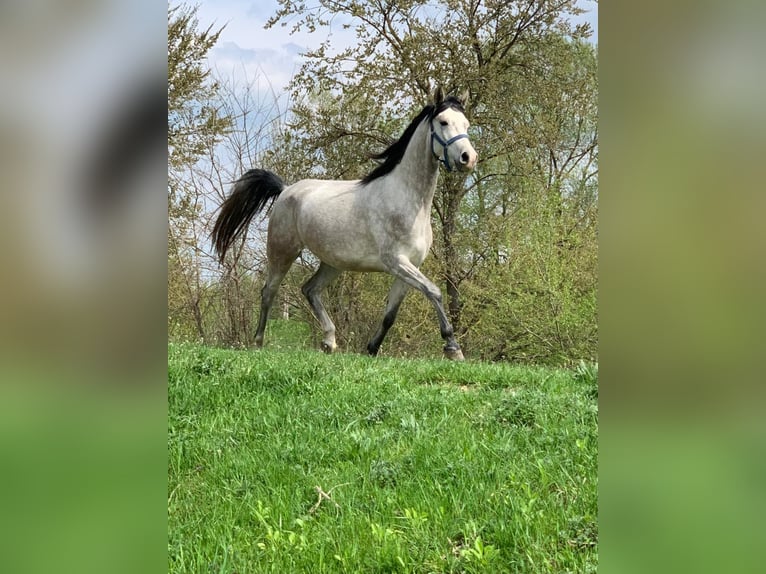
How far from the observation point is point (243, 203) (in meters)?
7.95

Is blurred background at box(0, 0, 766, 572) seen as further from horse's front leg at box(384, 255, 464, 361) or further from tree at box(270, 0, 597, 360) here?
tree at box(270, 0, 597, 360)

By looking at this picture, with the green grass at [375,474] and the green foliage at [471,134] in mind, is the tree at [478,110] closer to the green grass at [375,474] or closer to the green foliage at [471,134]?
the green foliage at [471,134]

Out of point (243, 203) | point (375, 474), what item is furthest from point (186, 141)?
point (375, 474)

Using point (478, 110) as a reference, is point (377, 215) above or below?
below

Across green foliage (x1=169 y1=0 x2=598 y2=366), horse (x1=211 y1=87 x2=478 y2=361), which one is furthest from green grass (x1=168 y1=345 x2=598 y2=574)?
green foliage (x1=169 y1=0 x2=598 y2=366)

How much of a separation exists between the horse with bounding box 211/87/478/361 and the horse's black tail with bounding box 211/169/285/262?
13 millimetres

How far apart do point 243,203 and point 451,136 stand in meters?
3.31

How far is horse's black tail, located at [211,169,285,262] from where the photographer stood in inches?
310

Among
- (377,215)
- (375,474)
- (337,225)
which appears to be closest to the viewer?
(375,474)

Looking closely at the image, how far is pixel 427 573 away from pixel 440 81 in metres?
10.5

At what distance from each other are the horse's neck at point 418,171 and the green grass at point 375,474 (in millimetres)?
2736

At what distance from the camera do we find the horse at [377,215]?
20.1 ft
